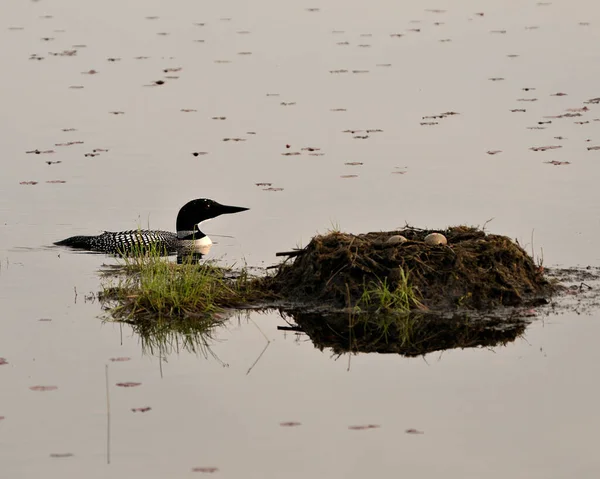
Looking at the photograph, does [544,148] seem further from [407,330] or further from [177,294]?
[177,294]

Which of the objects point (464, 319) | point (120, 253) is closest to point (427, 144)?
point (120, 253)

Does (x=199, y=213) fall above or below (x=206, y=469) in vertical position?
below

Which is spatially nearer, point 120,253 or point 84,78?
point 120,253

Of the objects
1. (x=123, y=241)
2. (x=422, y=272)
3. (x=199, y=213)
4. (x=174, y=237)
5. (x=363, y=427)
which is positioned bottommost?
(x=174, y=237)

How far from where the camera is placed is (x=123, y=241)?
45.7 ft

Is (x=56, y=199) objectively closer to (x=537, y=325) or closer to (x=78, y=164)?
(x=78, y=164)

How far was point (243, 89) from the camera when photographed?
2072cm

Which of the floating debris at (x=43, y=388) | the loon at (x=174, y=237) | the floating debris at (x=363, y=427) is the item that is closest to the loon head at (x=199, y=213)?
the loon at (x=174, y=237)

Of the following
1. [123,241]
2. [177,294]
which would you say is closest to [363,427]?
[177,294]

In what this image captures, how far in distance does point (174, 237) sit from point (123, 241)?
82 centimetres

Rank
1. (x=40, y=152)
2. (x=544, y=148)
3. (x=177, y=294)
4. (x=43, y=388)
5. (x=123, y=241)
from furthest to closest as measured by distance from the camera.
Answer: (x=40, y=152) → (x=544, y=148) → (x=123, y=241) → (x=177, y=294) → (x=43, y=388)

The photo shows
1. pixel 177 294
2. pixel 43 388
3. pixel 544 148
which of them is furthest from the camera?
pixel 544 148

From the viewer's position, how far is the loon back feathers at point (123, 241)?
13.9 meters

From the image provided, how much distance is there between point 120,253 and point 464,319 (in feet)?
11.6
